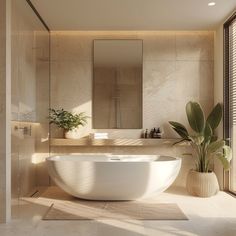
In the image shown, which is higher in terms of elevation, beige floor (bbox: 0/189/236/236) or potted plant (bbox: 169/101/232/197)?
potted plant (bbox: 169/101/232/197)

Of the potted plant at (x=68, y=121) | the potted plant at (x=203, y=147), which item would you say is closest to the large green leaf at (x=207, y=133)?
the potted plant at (x=203, y=147)

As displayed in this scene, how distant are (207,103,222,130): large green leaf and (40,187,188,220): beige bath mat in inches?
54.4

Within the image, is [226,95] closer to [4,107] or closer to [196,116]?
[196,116]

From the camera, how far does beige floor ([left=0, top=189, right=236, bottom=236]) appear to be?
120 inches

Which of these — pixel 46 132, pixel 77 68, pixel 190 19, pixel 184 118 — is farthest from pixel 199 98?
pixel 46 132

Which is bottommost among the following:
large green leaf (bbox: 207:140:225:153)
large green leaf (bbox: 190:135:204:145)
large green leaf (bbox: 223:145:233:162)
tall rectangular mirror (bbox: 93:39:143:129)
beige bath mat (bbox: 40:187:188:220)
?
beige bath mat (bbox: 40:187:188:220)

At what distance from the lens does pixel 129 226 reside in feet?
10.7

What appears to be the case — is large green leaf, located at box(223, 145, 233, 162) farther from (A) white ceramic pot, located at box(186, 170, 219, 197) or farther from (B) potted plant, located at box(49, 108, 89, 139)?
(B) potted plant, located at box(49, 108, 89, 139)

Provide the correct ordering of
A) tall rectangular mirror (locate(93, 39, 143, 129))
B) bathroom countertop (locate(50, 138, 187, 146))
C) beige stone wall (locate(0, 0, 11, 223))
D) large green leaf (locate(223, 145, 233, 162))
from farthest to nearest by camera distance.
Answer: tall rectangular mirror (locate(93, 39, 143, 129)) < bathroom countertop (locate(50, 138, 187, 146)) < large green leaf (locate(223, 145, 233, 162)) < beige stone wall (locate(0, 0, 11, 223))

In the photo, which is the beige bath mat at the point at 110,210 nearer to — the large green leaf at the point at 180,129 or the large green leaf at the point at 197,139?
the large green leaf at the point at 197,139

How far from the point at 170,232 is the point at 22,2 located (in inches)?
117

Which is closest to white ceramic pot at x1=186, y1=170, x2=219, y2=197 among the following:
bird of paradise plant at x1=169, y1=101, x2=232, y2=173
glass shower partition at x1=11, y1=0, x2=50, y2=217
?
bird of paradise plant at x1=169, y1=101, x2=232, y2=173

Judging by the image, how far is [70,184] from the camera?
4105mm

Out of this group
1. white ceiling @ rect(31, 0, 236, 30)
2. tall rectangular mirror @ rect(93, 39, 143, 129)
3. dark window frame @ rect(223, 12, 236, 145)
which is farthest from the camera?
tall rectangular mirror @ rect(93, 39, 143, 129)
